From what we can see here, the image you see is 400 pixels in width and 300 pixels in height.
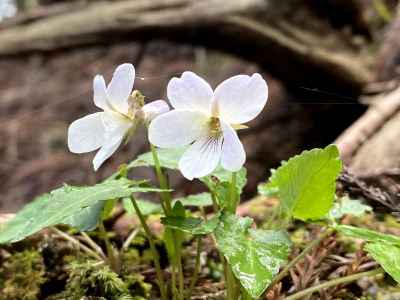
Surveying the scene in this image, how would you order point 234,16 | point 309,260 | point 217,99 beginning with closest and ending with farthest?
1. point 217,99
2. point 309,260
3. point 234,16

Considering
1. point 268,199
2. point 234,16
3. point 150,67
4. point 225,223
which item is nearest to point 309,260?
point 225,223

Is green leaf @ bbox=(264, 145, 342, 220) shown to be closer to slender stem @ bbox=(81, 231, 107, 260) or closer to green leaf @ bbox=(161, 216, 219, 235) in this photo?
green leaf @ bbox=(161, 216, 219, 235)

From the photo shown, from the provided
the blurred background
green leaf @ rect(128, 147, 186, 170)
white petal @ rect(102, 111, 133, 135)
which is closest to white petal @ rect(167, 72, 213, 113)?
white petal @ rect(102, 111, 133, 135)

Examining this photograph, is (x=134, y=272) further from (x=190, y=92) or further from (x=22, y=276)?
(x=190, y=92)

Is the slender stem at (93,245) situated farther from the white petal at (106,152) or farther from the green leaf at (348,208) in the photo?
the green leaf at (348,208)

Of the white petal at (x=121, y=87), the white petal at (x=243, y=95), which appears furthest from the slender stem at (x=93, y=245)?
the white petal at (x=243, y=95)

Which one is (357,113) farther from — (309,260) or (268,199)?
(309,260)

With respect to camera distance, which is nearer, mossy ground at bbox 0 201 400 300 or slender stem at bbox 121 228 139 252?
mossy ground at bbox 0 201 400 300
